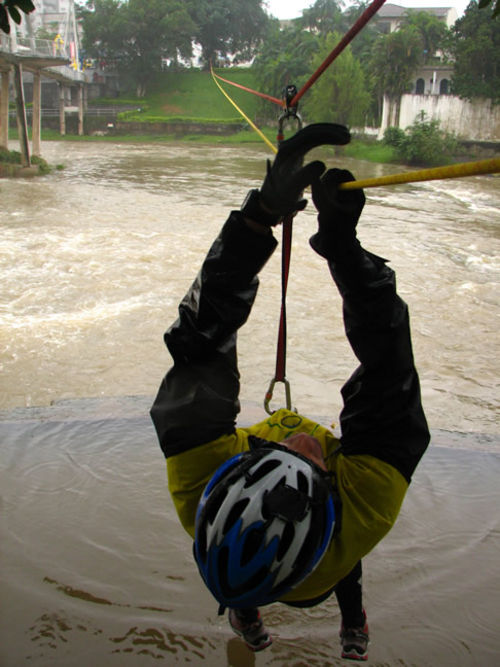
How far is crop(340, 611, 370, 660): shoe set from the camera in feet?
6.34

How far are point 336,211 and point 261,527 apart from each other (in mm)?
732

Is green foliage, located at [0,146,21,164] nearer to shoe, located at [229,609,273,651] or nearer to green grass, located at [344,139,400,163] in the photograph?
green grass, located at [344,139,400,163]

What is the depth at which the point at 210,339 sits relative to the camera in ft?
4.84

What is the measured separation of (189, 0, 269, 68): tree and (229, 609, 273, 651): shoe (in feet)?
176

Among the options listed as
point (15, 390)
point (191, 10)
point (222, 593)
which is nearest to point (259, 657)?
point (222, 593)

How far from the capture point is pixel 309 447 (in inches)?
63.6

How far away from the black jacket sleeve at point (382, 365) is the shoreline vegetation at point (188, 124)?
17552 mm

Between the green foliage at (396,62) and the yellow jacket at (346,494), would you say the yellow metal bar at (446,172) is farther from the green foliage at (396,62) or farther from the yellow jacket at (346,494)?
the green foliage at (396,62)

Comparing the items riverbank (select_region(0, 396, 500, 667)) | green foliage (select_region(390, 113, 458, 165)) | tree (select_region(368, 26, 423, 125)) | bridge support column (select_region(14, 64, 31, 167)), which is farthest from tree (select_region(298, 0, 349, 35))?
riverbank (select_region(0, 396, 500, 667))

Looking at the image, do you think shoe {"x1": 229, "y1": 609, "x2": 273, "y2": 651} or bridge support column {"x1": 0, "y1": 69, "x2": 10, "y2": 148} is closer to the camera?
shoe {"x1": 229, "y1": 609, "x2": 273, "y2": 651}

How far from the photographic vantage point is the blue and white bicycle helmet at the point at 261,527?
1.35 metres

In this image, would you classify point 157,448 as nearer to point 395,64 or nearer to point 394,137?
point 394,137

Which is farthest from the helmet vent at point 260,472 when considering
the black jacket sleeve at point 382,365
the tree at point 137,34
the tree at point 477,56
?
the tree at point 137,34

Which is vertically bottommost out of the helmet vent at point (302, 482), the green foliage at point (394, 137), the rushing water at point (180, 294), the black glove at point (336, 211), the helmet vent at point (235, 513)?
the rushing water at point (180, 294)
